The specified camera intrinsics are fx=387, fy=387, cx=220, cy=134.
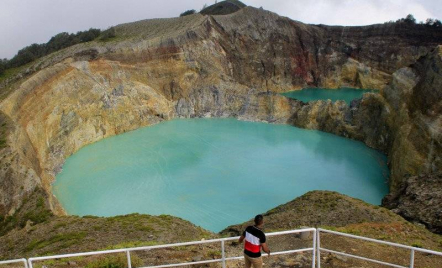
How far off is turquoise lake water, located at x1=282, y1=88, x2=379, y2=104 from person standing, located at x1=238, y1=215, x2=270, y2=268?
4980 cm

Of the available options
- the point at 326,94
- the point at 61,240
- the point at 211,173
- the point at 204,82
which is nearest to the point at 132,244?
the point at 61,240

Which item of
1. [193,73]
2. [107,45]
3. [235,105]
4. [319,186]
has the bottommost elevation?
[319,186]

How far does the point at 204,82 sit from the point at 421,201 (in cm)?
3259

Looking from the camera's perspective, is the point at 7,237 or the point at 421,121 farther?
the point at 421,121

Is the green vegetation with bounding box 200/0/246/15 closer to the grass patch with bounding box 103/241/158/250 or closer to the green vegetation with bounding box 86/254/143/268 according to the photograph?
the grass patch with bounding box 103/241/158/250

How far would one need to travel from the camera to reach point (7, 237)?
49.6 feet

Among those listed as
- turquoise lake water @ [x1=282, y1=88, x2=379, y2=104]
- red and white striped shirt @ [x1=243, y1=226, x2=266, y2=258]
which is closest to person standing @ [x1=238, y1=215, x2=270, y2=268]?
red and white striped shirt @ [x1=243, y1=226, x2=266, y2=258]

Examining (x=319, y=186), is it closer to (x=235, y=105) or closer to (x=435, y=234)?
(x=435, y=234)

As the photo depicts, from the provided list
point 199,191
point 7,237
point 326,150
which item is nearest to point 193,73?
point 326,150

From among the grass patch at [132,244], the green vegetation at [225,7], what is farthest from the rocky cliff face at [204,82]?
the green vegetation at [225,7]

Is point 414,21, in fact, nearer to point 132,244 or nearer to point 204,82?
point 204,82

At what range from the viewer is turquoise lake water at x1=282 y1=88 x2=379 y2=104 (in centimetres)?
5644

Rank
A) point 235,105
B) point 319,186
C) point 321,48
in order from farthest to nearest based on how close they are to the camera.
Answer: point 321,48, point 235,105, point 319,186

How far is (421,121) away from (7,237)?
76.7 feet
